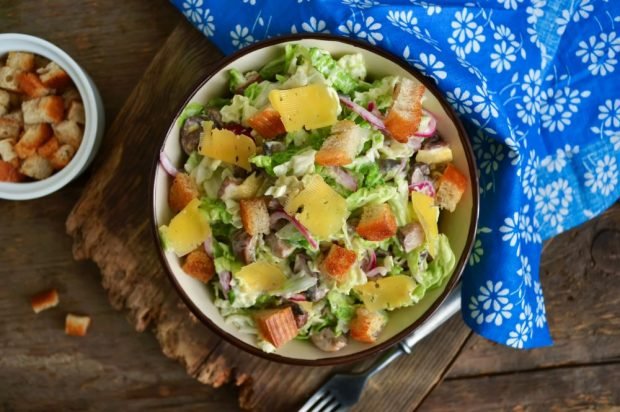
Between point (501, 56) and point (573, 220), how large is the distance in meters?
0.72

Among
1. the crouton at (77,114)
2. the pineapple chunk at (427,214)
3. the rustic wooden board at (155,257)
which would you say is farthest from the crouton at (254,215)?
the crouton at (77,114)

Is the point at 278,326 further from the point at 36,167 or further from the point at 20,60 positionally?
the point at 20,60

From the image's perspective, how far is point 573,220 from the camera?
2.67m

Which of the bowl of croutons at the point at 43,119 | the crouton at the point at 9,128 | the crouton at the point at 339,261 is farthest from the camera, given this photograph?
the crouton at the point at 9,128

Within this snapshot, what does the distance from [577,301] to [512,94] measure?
2.99 ft

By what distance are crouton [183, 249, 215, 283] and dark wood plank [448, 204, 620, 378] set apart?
112cm

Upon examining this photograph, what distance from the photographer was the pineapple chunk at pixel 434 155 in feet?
7.44

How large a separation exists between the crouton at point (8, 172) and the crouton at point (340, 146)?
1247 millimetres

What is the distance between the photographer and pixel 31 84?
2551 mm

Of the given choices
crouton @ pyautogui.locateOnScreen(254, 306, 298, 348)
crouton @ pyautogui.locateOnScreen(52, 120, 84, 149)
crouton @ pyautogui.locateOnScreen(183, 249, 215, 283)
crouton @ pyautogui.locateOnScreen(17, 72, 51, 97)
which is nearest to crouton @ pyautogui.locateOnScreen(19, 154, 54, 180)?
crouton @ pyautogui.locateOnScreen(52, 120, 84, 149)

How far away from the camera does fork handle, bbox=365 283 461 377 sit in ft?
8.47

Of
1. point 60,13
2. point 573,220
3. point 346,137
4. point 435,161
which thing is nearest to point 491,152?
point 435,161

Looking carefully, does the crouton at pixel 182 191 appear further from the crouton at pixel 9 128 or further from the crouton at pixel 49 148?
the crouton at pixel 9 128

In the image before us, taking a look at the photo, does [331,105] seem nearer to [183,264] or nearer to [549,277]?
[183,264]
